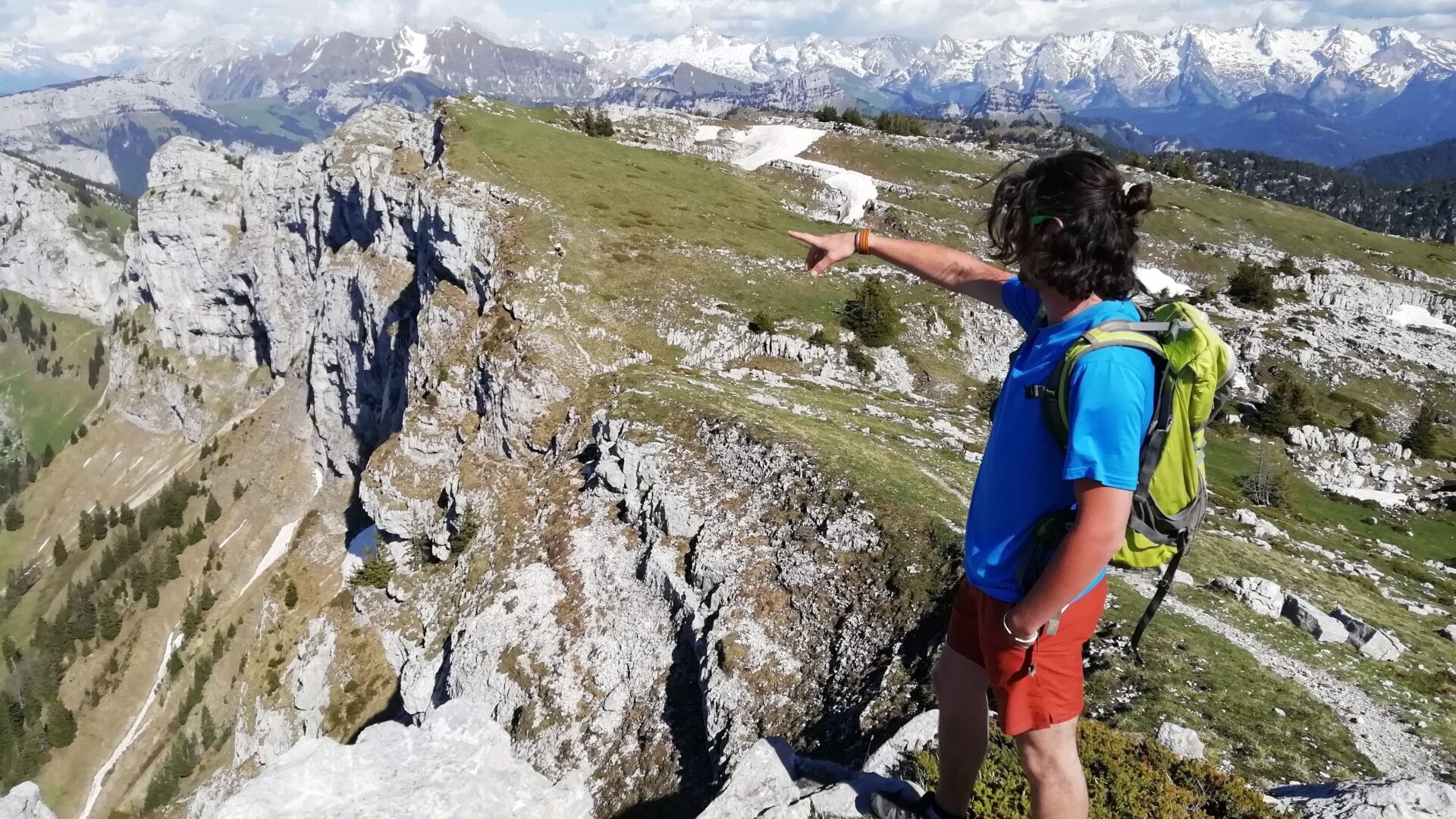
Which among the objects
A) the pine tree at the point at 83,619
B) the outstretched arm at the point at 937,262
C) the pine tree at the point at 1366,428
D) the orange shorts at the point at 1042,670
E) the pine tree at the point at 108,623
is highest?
the outstretched arm at the point at 937,262

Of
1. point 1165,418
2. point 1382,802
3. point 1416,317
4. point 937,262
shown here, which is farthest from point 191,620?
point 1416,317

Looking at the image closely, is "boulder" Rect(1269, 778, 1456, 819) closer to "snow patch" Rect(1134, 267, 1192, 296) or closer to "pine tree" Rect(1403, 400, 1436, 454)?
"snow patch" Rect(1134, 267, 1192, 296)

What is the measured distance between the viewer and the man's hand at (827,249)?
7.69m

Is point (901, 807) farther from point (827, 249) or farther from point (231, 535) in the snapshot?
point (231, 535)

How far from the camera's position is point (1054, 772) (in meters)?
5.82

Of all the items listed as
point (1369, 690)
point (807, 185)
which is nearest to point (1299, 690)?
point (1369, 690)

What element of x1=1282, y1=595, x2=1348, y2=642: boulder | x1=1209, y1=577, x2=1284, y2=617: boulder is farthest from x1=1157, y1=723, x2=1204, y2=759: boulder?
x1=1209, y1=577, x2=1284, y2=617: boulder

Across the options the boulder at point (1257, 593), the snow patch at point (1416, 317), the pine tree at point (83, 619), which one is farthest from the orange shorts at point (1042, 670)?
the pine tree at point (83, 619)

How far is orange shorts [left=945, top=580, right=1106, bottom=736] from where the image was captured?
570cm

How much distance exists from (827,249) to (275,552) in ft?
340

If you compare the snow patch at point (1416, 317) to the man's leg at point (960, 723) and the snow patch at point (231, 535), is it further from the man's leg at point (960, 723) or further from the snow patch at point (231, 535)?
A: the snow patch at point (231, 535)

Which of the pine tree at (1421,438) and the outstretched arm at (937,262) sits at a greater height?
the outstretched arm at (937,262)

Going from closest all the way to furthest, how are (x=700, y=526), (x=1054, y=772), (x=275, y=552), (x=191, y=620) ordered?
1. (x=1054, y=772)
2. (x=700, y=526)
3. (x=275, y=552)
4. (x=191, y=620)

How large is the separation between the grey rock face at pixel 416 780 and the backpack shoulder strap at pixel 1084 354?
13146 millimetres
